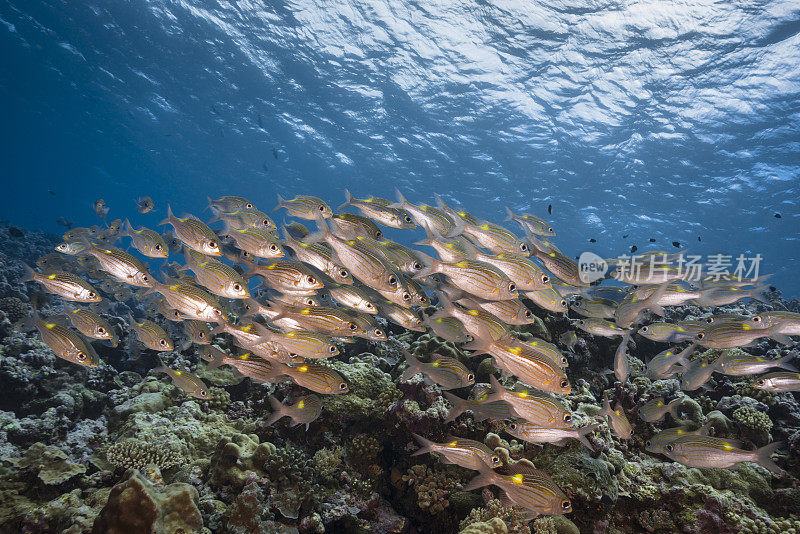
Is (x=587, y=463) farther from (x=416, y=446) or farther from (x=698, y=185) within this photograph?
(x=698, y=185)

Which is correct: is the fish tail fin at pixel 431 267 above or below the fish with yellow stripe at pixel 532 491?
above

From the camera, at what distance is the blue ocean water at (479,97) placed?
1731 centimetres

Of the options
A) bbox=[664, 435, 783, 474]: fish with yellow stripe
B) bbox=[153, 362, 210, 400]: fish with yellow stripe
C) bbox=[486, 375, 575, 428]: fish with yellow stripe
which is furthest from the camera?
bbox=[153, 362, 210, 400]: fish with yellow stripe

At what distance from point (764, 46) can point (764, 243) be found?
29.4 m

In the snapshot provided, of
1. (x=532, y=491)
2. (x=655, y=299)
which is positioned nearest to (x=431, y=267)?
(x=532, y=491)

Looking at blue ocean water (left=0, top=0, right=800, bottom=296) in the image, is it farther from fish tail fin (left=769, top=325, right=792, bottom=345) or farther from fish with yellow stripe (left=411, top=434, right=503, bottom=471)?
fish with yellow stripe (left=411, top=434, right=503, bottom=471)

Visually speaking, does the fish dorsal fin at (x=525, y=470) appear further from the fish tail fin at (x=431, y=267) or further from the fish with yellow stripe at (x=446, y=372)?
the fish tail fin at (x=431, y=267)

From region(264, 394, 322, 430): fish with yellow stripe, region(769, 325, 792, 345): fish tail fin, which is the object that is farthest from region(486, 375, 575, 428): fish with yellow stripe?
region(769, 325, 792, 345): fish tail fin

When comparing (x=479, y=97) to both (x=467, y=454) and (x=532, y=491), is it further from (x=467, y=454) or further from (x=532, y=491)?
(x=532, y=491)

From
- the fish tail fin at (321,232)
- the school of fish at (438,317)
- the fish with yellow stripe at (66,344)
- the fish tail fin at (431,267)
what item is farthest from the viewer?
the fish with yellow stripe at (66,344)

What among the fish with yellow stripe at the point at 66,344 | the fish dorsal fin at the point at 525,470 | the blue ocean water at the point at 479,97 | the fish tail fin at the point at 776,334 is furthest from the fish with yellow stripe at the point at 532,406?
the blue ocean water at the point at 479,97

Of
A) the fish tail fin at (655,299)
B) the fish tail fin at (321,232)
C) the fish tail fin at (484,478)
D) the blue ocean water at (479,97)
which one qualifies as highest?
the blue ocean water at (479,97)

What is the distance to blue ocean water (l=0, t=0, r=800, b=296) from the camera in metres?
17.3

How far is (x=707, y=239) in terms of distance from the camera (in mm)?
37156
